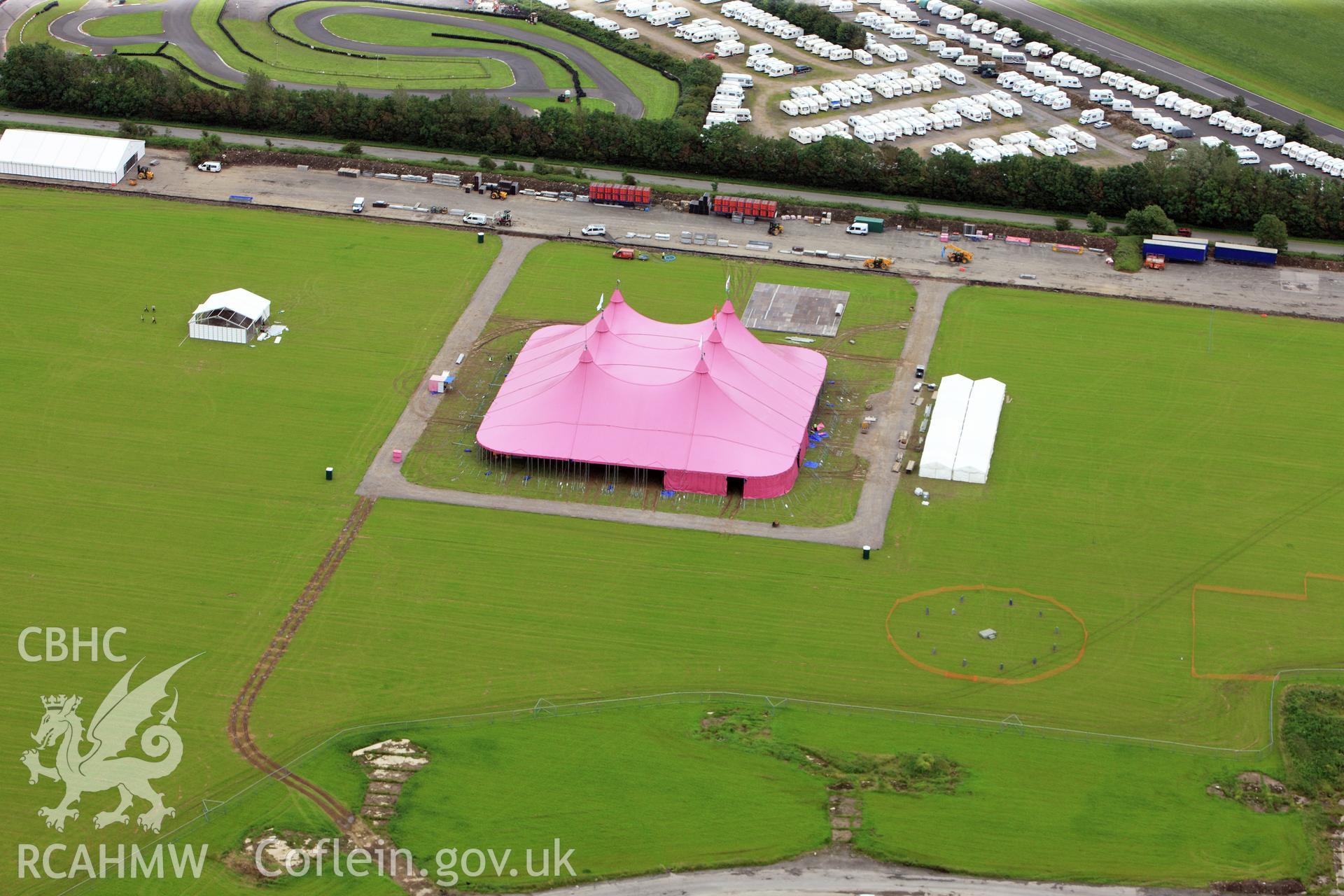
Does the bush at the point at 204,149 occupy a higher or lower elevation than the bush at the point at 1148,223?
lower

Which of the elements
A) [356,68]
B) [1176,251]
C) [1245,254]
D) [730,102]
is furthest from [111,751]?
[356,68]

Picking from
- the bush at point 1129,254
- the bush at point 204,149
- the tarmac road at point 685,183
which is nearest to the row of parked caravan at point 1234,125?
the tarmac road at point 685,183

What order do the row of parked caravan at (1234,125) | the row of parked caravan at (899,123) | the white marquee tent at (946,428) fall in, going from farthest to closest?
1. the row of parked caravan at (1234,125)
2. the row of parked caravan at (899,123)
3. the white marquee tent at (946,428)

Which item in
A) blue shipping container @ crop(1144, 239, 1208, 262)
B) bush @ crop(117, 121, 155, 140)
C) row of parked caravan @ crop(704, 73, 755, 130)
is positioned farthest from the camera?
row of parked caravan @ crop(704, 73, 755, 130)

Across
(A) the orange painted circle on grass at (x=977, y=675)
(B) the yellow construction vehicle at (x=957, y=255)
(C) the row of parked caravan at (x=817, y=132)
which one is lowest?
(A) the orange painted circle on grass at (x=977, y=675)

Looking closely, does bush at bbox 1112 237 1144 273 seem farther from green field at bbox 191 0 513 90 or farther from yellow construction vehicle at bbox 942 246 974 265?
green field at bbox 191 0 513 90

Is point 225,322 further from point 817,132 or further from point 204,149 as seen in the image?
point 817,132

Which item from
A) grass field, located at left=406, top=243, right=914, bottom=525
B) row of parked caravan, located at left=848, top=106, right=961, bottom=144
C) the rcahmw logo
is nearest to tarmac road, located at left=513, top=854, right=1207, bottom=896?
the rcahmw logo

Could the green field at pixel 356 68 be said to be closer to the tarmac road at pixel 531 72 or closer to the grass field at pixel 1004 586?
the tarmac road at pixel 531 72
